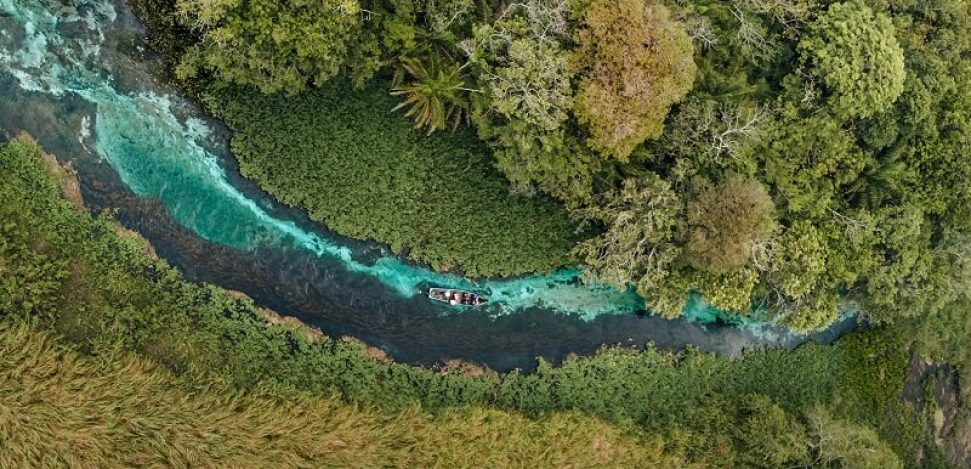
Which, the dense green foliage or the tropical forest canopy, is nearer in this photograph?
the tropical forest canopy

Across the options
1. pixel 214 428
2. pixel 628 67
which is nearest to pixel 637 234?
pixel 628 67

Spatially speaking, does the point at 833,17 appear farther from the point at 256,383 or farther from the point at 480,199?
the point at 256,383

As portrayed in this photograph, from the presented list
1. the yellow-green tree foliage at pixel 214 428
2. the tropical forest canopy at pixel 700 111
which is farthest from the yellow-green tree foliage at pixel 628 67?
the yellow-green tree foliage at pixel 214 428

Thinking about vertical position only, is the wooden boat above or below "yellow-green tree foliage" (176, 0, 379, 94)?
below

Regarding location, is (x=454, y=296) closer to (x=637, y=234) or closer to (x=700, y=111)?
(x=637, y=234)

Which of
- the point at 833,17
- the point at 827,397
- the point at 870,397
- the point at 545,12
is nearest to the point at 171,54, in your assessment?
the point at 545,12

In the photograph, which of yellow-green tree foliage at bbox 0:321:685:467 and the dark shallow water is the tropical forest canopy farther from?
yellow-green tree foliage at bbox 0:321:685:467

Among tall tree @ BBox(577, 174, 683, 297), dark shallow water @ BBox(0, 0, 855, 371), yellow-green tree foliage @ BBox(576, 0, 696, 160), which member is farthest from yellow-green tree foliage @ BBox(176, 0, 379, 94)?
tall tree @ BBox(577, 174, 683, 297)
